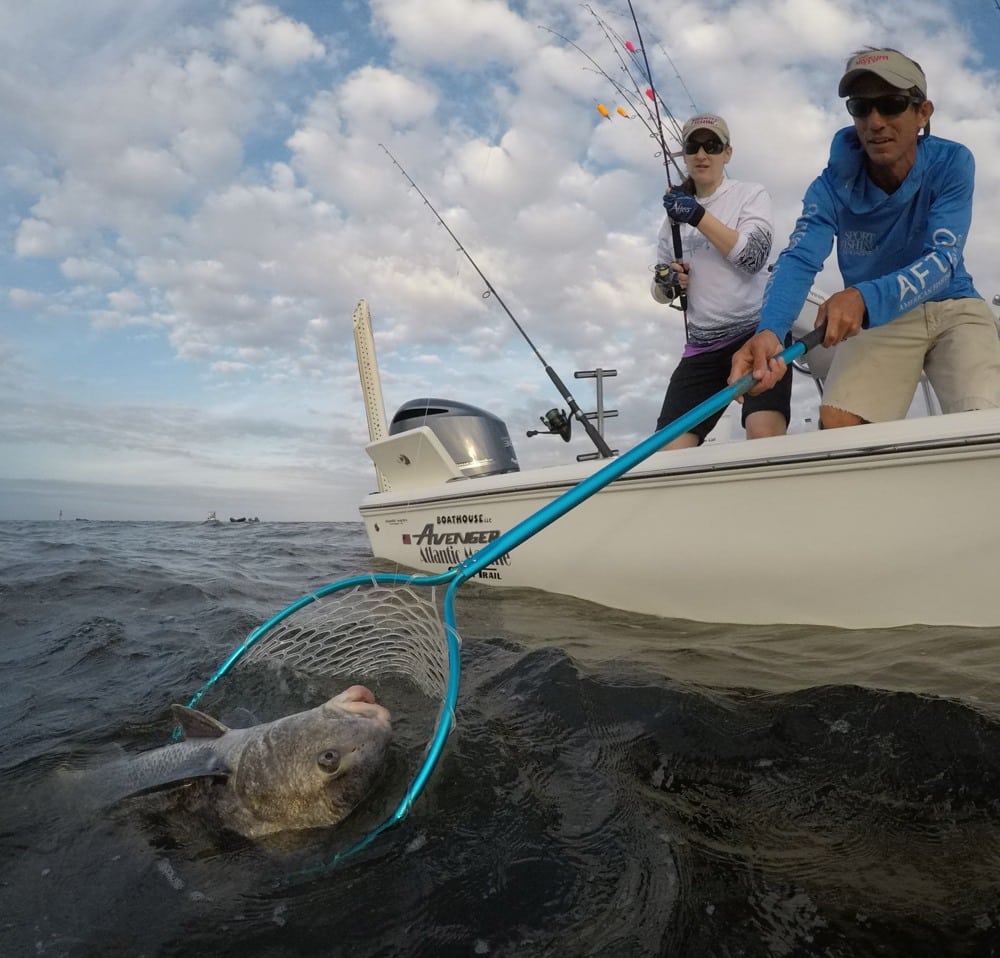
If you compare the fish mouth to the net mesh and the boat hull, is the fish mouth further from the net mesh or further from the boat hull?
the boat hull

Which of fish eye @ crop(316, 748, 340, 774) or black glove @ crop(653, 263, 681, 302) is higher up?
black glove @ crop(653, 263, 681, 302)

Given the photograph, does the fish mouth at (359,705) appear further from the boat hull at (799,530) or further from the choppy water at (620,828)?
the boat hull at (799,530)

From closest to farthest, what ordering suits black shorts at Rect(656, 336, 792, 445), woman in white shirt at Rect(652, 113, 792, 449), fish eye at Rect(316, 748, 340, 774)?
1. fish eye at Rect(316, 748, 340, 774)
2. woman in white shirt at Rect(652, 113, 792, 449)
3. black shorts at Rect(656, 336, 792, 445)

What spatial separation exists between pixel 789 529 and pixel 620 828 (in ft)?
8.03

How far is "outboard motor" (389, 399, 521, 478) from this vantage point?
756 cm

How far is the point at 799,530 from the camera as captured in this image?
3973mm

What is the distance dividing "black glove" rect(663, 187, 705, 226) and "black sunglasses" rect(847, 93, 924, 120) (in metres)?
1.10

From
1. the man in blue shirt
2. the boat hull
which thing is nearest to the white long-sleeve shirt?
the man in blue shirt

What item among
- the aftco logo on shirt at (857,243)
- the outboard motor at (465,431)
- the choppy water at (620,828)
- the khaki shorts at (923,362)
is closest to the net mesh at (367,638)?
the choppy water at (620,828)

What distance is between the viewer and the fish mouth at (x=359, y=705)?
2822mm

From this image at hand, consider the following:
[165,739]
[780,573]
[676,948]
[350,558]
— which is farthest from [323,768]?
[350,558]

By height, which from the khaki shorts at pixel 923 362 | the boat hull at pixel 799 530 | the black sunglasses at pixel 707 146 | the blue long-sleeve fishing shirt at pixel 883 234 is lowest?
the boat hull at pixel 799 530

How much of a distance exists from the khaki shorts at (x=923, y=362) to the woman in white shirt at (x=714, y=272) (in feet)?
2.07

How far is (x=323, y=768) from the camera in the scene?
8.55 feet
